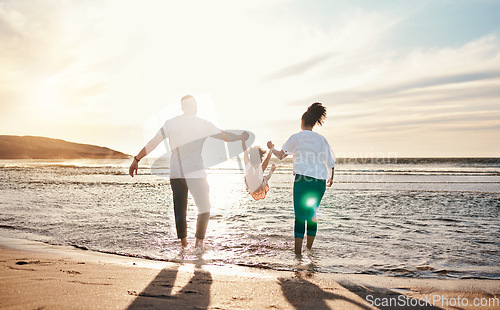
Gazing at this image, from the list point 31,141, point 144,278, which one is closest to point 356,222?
point 144,278

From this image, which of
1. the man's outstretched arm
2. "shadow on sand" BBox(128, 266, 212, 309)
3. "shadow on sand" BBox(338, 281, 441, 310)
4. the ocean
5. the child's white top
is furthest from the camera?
the child's white top

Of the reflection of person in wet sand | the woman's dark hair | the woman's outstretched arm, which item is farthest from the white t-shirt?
the woman's dark hair

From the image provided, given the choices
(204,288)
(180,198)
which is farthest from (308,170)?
(204,288)

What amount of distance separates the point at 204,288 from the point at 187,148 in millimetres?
2255

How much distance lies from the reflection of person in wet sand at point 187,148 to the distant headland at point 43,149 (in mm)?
127242

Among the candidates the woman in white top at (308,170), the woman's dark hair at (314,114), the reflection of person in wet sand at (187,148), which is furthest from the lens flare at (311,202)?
the reflection of person in wet sand at (187,148)

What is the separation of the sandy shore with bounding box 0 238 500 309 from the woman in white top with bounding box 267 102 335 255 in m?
1.10

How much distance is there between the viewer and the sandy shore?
3.02 metres

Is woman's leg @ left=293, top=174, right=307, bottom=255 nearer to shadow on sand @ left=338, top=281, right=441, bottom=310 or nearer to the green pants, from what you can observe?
the green pants

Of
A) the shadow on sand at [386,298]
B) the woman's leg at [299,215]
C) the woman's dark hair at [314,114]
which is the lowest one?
the shadow on sand at [386,298]

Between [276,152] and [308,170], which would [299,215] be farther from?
[276,152]

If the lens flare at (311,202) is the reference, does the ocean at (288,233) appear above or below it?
below

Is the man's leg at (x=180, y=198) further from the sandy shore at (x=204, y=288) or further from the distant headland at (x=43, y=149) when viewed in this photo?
the distant headland at (x=43, y=149)

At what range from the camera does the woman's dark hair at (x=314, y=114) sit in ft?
17.5
